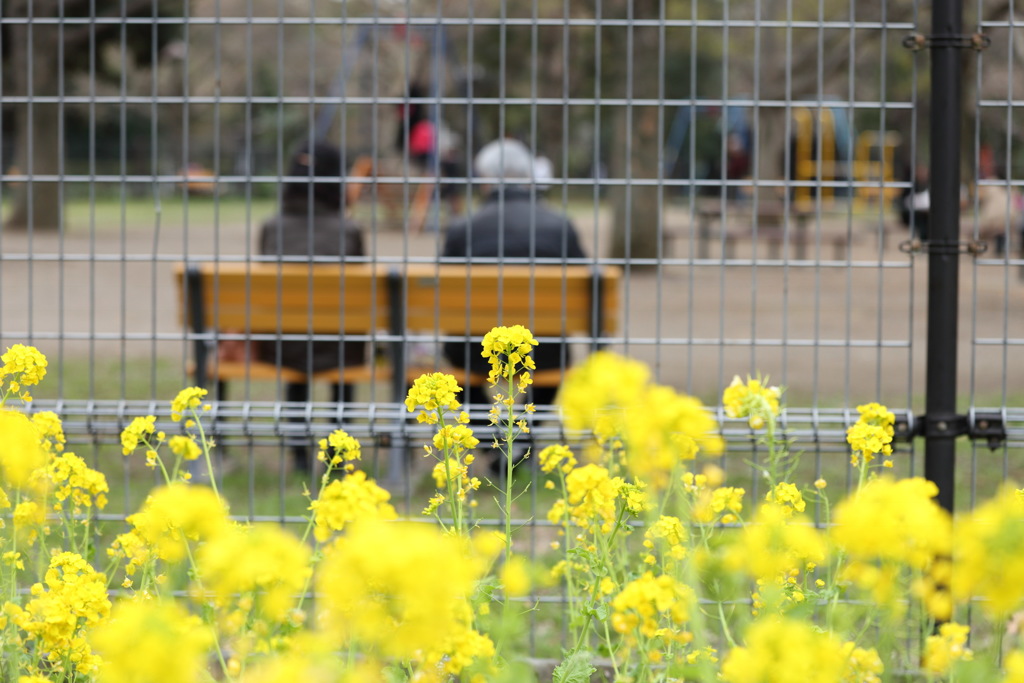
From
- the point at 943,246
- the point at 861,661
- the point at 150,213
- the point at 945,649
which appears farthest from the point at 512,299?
the point at 150,213

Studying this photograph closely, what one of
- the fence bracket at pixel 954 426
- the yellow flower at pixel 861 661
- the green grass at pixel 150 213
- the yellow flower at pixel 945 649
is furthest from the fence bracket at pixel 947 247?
the green grass at pixel 150 213

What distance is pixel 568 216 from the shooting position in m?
5.00

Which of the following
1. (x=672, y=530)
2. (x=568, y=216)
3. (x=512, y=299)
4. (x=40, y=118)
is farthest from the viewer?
(x=40, y=118)

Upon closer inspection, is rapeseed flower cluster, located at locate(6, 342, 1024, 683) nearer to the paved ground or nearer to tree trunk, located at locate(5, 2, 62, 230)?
the paved ground

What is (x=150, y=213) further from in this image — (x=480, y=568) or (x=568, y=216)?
(x=480, y=568)

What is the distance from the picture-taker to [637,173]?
15.1 metres

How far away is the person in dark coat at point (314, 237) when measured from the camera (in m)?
6.19

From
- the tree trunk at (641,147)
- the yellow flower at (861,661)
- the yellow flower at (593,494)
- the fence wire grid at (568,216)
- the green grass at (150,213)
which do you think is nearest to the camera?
the yellow flower at (861,661)

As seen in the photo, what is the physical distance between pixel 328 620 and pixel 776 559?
0.50m

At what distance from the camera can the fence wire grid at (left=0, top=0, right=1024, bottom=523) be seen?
11.8 feet

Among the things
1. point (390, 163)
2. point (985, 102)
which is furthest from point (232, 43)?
point (985, 102)

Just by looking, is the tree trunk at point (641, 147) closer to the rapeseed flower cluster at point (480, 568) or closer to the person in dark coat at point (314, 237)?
the person in dark coat at point (314, 237)

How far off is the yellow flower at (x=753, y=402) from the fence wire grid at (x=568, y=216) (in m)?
0.54

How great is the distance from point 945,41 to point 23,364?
2.25 m
